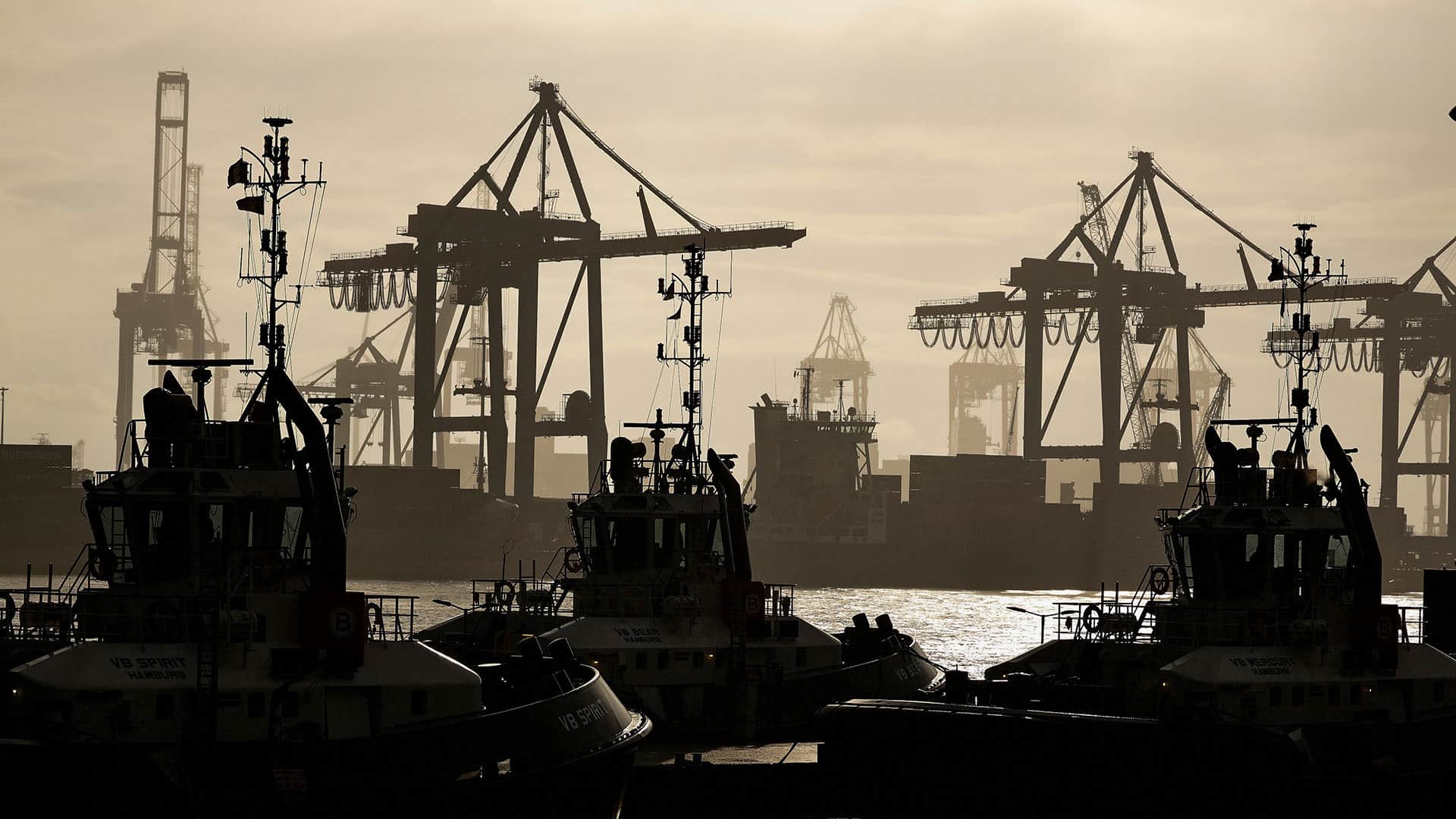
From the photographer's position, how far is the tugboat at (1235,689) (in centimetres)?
2297

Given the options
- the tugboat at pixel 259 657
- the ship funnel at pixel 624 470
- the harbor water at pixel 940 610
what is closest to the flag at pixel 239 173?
the tugboat at pixel 259 657

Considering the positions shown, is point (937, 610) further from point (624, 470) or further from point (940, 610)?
point (624, 470)

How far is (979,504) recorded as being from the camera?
160125mm

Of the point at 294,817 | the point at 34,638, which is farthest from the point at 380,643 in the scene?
the point at 34,638

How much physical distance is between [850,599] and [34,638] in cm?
10611

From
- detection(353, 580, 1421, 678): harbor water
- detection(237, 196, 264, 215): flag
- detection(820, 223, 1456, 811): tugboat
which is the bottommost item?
detection(353, 580, 1421, 678): harbor water

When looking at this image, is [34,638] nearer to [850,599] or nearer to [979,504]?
[850,599]

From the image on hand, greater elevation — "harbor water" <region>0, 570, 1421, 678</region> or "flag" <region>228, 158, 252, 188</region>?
"flag" <region>228, 158, 252, 188</region>

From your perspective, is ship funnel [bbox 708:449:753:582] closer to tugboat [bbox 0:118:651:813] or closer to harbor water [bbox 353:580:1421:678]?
tugboat [bbox 0:118:651:813]

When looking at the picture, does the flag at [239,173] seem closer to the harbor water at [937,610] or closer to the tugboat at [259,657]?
the tugboat at [259,657]

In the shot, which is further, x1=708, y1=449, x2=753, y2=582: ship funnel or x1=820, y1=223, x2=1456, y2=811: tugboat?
x1=708, y1=449, x2=753, y2=582: ship funnel

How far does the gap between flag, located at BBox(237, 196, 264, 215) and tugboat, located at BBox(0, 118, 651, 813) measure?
0.02m

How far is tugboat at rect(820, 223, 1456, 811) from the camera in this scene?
23.0 m

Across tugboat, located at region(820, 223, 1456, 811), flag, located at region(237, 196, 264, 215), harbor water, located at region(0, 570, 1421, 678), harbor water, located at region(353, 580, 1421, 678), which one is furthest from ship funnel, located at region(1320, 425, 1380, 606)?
harbor water, located at region(0, 570, 1421, 678)
